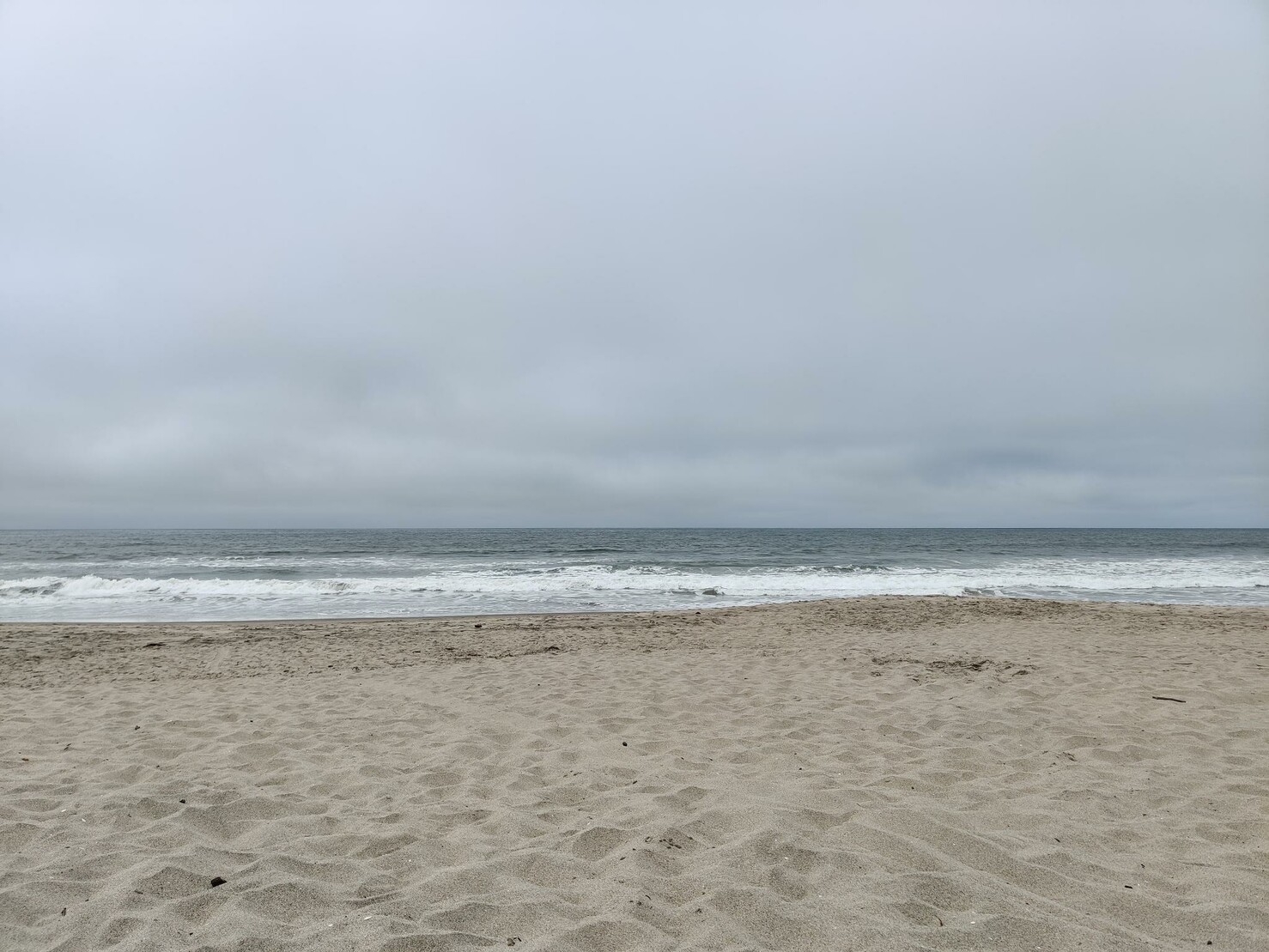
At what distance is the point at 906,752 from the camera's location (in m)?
5.06

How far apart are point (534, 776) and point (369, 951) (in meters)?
2.12

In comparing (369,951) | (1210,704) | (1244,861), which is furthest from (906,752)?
(369,951)

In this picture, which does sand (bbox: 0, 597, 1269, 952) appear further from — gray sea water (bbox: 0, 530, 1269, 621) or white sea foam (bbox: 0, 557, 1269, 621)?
gray sea water (bbox: 0, 530, 1269, 621)

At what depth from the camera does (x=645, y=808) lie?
13.1ft

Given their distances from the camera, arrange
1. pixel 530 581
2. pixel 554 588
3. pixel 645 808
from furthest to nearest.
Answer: pixel 530 581 < pixel 554 588 < pixel 645 808

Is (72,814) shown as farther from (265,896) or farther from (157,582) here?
(157,582)

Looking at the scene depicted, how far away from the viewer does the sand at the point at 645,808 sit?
2.79 m

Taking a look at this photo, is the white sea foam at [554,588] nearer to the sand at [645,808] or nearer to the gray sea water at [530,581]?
the gray sea water at [530,581]

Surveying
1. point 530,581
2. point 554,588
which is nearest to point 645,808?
point 554,588

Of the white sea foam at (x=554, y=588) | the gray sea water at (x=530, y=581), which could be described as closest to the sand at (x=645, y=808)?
the white sea foam at (x=554, y=588)

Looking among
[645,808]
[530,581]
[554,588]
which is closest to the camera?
[645,808]

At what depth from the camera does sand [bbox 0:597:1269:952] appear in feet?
9.17

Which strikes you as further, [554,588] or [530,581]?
[530,581]

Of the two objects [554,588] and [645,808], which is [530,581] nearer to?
[554,588]
